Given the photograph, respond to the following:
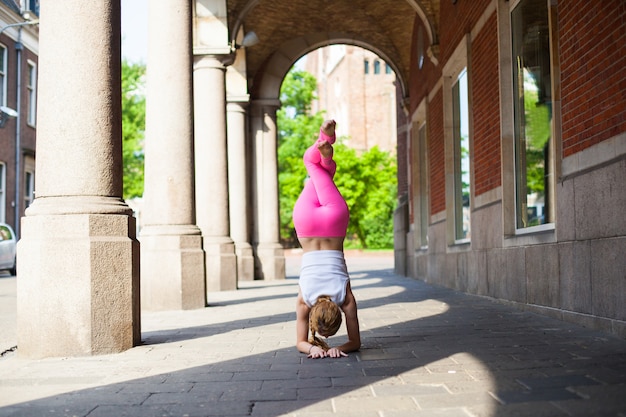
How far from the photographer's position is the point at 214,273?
44.6ft

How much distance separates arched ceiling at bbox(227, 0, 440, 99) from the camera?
742 inches

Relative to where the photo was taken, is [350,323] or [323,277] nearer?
[323,277]

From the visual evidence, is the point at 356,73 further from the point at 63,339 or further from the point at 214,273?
the point at 63,339

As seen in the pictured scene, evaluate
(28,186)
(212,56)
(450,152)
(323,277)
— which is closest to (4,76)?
(28,186)

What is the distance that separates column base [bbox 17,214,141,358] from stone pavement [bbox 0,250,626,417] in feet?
0.53

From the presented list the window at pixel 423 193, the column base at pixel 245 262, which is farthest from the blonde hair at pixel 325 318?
the column base at pixel 245 262

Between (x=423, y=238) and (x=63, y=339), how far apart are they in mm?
12881

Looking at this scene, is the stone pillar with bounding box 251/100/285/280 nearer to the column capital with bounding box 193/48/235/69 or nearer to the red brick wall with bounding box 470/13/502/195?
the column capital with bounding box 193/48/235/69

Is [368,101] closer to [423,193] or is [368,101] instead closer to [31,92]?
[31,92]

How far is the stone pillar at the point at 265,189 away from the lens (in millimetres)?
19197

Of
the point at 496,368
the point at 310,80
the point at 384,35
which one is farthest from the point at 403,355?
the point at 310,80

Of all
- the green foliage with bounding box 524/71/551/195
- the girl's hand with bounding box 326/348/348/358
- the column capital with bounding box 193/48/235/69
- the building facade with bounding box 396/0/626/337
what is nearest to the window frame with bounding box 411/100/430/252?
the building facade with bounding box 396/0/626/337

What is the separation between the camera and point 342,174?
5431cm

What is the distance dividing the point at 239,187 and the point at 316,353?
12.3 m
